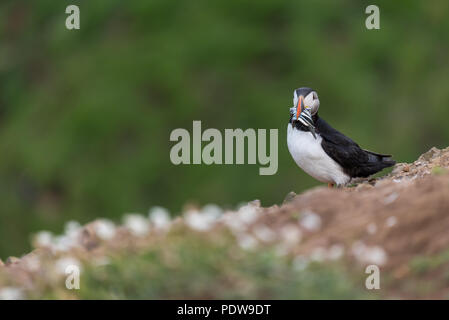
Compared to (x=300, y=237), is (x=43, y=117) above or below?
above

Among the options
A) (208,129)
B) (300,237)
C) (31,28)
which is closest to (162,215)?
(300,237)

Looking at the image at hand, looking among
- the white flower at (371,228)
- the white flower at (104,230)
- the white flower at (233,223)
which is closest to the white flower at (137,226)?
the white flower at (104,230)

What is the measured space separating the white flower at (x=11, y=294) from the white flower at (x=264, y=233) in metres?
1.42

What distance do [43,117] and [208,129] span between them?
10.3ft

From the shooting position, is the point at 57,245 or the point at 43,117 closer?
the point at 57,245

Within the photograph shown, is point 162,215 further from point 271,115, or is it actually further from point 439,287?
point 271,115

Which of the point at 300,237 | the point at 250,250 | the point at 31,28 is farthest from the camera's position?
the point at 31,28

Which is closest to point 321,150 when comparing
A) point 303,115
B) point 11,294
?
point 303,115

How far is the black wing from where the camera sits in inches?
324

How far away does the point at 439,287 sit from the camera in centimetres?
478

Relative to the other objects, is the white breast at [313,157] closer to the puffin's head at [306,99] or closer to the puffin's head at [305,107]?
the puffin's head at [305,107]

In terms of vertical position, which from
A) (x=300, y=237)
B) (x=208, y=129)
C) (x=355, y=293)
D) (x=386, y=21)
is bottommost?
(x=355, y=293)

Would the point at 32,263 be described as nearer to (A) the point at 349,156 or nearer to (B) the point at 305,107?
(B) the point at 305,107

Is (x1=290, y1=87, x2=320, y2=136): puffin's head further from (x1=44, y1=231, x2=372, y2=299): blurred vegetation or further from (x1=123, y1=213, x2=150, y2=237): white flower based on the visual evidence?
(x1=44, y1=231, x2=372, y2=299): blurred vegetation
